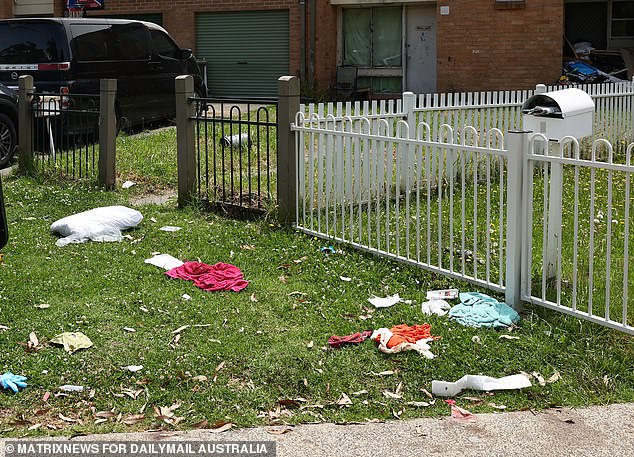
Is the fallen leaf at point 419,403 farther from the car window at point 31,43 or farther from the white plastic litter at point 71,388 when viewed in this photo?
the car window at point 31,43

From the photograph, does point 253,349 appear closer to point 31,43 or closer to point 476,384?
point 476,384

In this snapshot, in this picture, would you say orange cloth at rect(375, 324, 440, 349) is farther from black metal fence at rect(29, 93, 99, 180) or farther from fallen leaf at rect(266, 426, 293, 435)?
black metal fence at rect(29, 93, 99, 180)

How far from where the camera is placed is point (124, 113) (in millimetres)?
14773

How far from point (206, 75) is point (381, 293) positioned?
18.0 m

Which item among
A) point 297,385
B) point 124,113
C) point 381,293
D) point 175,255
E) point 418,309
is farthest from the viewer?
point 124,113

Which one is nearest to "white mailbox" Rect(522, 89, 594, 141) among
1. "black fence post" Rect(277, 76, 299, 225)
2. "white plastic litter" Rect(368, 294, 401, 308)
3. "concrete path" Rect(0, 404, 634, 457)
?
"white plastic litter" Rect(368, 294, 401, 308)

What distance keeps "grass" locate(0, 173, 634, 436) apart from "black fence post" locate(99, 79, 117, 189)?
9.96ft

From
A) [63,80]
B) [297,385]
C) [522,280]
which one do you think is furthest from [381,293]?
[63,80]

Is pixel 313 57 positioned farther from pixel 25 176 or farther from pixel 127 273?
pixel 127 273

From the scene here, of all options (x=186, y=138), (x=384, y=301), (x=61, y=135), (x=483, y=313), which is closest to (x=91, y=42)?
(x=61, y=135)

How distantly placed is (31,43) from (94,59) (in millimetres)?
934

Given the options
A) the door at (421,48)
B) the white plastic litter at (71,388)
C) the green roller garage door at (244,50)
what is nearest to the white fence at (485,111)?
the white plastic litter at (71,388)

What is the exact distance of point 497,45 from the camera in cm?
1994

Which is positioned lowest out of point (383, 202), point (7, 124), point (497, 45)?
point (383, 202)
